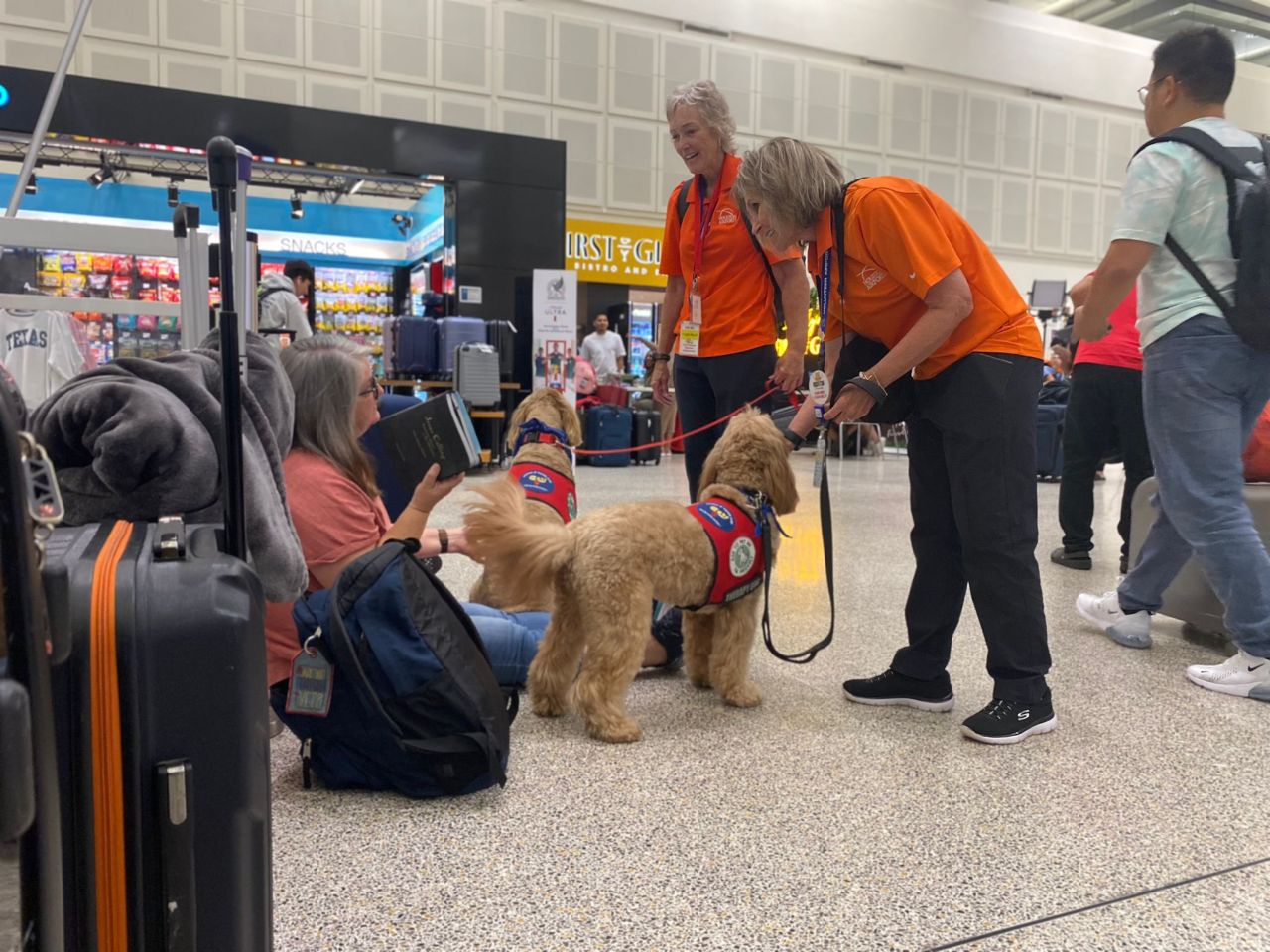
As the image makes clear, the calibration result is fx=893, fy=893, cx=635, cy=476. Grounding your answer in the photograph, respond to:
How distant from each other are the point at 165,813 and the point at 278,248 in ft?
41.3

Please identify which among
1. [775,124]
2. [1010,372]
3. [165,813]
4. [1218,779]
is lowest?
[1218,779]

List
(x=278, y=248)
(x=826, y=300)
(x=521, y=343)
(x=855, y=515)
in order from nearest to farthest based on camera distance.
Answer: (x=826, y=300), (x=855, y=515), (x=521, y=343), (x=278, y=248)

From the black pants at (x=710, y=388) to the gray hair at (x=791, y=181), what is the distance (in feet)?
2.09

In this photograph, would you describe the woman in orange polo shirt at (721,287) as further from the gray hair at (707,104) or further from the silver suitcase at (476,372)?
the silver suitcase at (476,372)

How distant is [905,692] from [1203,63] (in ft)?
5.95

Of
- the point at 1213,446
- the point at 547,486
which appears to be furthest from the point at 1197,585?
the point at 547,486

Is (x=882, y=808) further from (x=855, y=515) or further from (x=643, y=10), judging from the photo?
(x=643, y=10)

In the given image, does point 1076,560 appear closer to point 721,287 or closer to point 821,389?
point 721,287

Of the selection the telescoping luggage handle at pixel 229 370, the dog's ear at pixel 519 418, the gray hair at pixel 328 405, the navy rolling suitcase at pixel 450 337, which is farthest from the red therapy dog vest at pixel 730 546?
the navy rolling suitcase at pixel 450 337

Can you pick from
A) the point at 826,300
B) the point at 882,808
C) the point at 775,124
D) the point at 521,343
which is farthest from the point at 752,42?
the point at 882,808

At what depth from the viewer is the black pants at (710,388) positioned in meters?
2.63

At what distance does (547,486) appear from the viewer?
9.37 ft

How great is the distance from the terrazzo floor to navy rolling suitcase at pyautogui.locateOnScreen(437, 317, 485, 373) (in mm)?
6163

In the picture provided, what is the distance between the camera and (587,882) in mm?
1447
